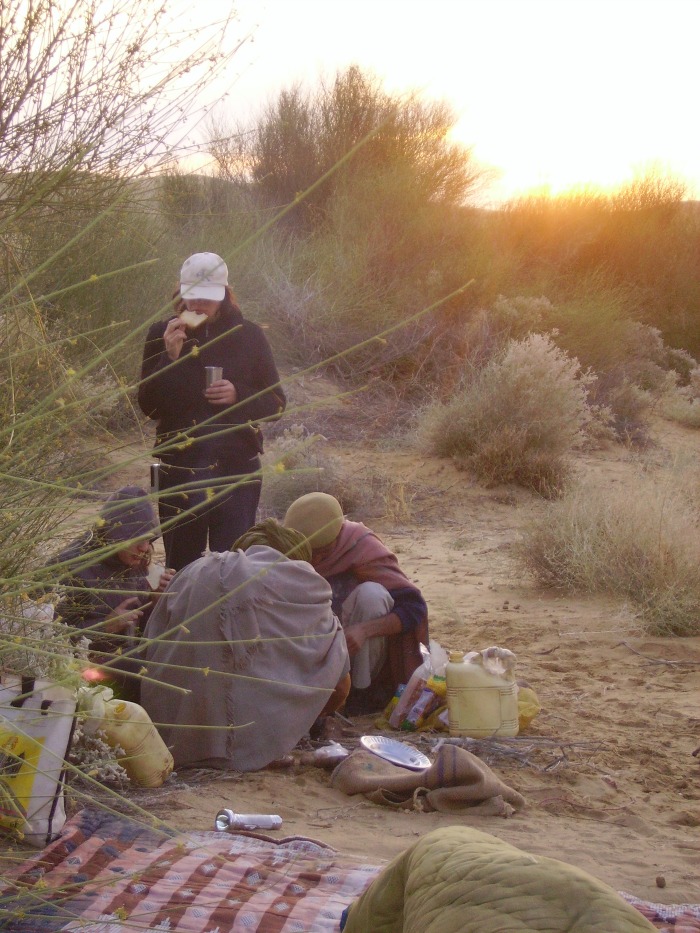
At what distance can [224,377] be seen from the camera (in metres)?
4.71

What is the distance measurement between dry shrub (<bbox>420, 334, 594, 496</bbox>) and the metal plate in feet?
19.9

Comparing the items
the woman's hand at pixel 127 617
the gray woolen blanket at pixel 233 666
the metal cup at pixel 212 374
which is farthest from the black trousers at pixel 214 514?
the gray woolen blanket at pixel 233 666

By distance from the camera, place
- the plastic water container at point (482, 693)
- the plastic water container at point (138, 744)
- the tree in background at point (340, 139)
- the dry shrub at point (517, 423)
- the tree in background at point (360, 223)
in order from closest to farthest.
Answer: the plastic water container at point (138, 744) < the plastic water container at point (482, 693) < the dry shrub at point (517, 423) < the tree in background at point (360, 223) < the tree in background at point (340, 139)

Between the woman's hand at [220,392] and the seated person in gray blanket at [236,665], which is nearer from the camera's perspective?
the seated person in gray blanket at [236,665]

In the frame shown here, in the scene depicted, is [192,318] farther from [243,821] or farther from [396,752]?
[243,821]

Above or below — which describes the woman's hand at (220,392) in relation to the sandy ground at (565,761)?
above

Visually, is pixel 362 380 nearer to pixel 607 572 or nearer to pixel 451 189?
pixel 451 189

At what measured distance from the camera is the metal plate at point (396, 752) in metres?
3.86

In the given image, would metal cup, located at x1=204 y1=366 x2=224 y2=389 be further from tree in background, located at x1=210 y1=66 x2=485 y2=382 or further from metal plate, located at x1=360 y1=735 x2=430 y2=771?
tree in background, located at x1=210 y1=66 x2=485 y2=382

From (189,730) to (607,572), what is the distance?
3.82 meters

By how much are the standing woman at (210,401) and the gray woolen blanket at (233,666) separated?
0.60 m

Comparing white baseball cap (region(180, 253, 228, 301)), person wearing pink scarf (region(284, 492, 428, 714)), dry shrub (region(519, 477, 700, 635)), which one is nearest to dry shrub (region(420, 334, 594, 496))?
dry shrub (region(519, 477, 700, 635))

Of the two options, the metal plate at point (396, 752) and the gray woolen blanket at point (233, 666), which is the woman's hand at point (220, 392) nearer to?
the gray woolen blanket at point (233, 666)

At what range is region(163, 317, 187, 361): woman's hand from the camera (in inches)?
169
